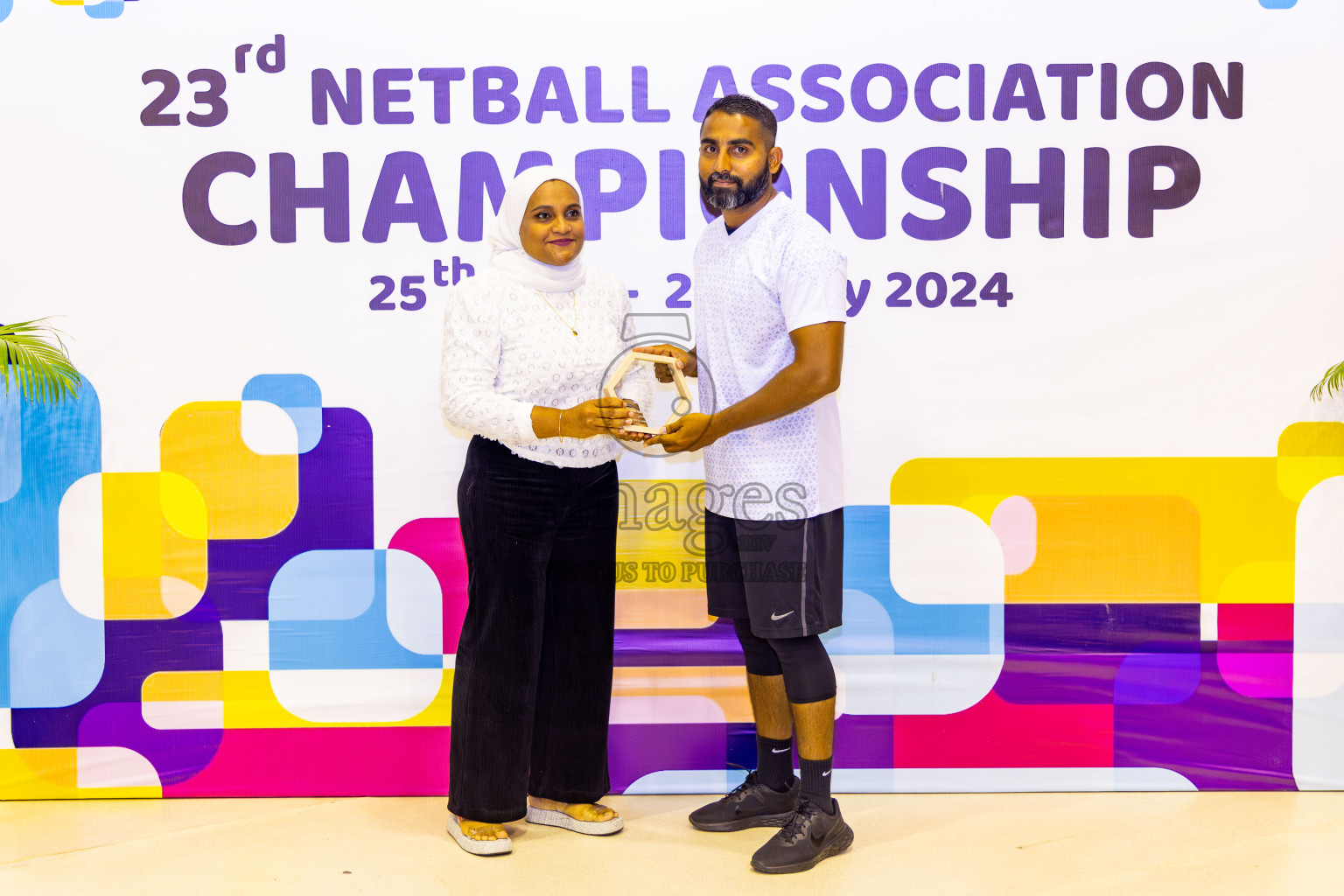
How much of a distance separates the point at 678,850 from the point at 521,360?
1254mm

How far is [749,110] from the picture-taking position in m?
2.40

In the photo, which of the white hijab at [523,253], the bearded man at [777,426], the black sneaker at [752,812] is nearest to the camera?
the bearded man at [777,426]

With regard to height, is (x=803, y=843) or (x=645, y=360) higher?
(x=645, y=360)

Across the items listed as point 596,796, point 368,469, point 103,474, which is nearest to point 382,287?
point 368,469

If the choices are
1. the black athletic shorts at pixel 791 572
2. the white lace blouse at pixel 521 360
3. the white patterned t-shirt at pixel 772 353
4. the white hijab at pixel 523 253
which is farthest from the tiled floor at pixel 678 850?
the white hijab at pixel 523 253

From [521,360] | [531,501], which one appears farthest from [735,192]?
[531,501]

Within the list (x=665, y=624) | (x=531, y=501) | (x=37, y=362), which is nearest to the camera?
(x=531, y=501)

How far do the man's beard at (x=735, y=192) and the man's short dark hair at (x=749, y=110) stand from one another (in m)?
0.08

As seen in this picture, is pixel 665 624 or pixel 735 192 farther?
pixel 665 624

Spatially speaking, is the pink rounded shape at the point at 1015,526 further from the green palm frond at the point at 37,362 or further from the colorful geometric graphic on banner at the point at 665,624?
the green palm frond at the point at 37,362

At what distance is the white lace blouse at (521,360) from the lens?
239 cm

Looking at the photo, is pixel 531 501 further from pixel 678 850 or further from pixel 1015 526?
pixel 1015 526

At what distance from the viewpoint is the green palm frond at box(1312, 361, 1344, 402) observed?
2.86m

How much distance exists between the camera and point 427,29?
280 centimetres
